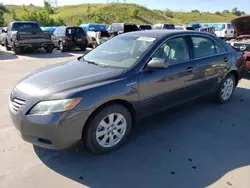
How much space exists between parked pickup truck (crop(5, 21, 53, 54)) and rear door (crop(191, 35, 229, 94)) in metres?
10.8

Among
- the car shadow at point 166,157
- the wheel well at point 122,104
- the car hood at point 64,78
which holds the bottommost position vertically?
the car shadow at point 166,157

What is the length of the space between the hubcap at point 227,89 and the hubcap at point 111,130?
2.72 metres

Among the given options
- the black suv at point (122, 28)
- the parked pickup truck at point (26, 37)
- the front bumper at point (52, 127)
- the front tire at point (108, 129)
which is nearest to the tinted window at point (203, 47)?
the front tire at point (108, 129)

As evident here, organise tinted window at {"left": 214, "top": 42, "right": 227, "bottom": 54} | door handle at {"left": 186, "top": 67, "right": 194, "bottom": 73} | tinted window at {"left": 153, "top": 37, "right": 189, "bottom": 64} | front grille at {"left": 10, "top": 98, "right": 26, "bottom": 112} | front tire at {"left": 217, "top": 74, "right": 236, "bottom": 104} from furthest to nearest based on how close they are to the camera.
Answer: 1. front tire at {"left": 217, "top": 74, "right": 236, "bottom": 104}
2. tinted window at {"left": 214, "top": 42, "right": 227, "bottom": 54}
3. door handle at {"left": 186, "top": 67, "right": 194, "bottom": 73}
4. tinted window at {"left": 153, "top": 37, "right": 189, "bottom": 64}
5. front grille at {"left": 10, "top": 98, "right": 26, "bottom": 112}

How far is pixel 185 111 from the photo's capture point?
4.75 metres

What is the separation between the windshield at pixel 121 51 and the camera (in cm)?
360

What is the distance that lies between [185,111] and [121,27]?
43.0ft

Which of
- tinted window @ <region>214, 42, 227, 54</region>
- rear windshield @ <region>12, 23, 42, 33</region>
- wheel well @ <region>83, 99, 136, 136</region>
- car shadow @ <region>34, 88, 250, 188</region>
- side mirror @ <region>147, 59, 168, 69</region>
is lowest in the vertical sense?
car shadow @ <region>34, 88, 250, 188</region>

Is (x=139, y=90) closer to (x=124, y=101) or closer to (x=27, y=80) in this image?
(x=124, y=101)

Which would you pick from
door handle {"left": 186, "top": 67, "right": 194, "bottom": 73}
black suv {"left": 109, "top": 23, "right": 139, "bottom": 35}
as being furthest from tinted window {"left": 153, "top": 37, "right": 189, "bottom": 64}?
black suv {"left": 109, "top": 23, "right": 139, "bottom": 35}

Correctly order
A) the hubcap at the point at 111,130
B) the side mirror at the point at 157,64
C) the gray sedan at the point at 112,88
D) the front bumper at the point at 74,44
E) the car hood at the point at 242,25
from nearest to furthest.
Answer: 1. the gray sedan at the point at 112,88
2. the hubcap at the point at 111,130
3. the side mirror at the point at 157,64
4. the car hood at the point at 242,25
5. the front bumper at the point at 74,44

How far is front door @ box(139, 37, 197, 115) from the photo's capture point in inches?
138

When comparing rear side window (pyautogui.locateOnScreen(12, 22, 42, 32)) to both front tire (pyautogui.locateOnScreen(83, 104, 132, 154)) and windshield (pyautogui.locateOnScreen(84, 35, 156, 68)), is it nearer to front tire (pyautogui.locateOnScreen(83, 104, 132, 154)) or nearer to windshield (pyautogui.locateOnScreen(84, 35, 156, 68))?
windshield (pyautogui.locateOnScreen(84, 35, 156, 68))

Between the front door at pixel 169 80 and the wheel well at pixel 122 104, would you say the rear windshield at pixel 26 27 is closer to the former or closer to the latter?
the front door at pixel 169 80
